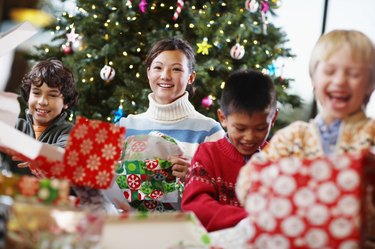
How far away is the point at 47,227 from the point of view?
3.76ft

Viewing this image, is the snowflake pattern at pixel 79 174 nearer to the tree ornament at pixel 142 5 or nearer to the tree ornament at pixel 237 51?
the tree ornament at pixel 237 51

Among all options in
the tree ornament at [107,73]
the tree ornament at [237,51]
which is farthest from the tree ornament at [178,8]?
the tree ornament at [107,73]

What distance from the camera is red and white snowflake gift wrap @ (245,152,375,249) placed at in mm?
1124

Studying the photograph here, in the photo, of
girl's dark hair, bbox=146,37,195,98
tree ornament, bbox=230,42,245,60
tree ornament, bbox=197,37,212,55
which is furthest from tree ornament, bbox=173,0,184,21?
girl's dark hair, bbox=146,37,195,98

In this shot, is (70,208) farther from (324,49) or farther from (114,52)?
(114,52)

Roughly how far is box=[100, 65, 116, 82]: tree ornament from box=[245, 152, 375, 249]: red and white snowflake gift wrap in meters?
2.86

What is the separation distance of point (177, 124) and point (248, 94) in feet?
2.71

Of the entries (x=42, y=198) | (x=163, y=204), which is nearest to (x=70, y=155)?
(x=42, y=198)

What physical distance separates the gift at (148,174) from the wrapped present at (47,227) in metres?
0.87

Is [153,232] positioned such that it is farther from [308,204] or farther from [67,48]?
[67,48]

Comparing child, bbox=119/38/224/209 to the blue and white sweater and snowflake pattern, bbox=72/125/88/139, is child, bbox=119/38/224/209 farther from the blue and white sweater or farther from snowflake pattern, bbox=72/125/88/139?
snowflake pattern, bbox=72/125/88/139

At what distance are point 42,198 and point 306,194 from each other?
1.64 feet

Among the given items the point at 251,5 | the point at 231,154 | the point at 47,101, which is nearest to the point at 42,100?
the point at 47,101

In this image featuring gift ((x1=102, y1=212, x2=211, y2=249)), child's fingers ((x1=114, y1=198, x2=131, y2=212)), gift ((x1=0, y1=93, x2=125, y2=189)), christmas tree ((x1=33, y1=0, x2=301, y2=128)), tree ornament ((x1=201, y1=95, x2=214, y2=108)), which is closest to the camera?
gift ((x1=102, y1=212, x2=211, y2=249))
